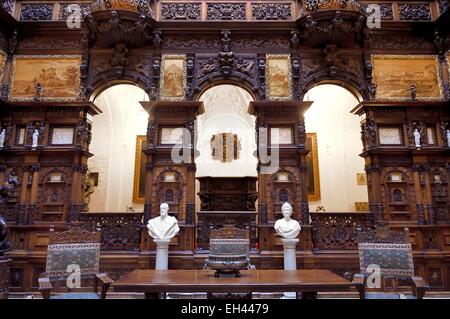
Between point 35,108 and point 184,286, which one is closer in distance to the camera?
point 184,286

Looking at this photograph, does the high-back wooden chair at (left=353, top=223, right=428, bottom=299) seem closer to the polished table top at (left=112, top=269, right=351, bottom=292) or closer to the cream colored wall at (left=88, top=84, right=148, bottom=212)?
the polished table top at (left=112, top=269, right=351, bottom=292)

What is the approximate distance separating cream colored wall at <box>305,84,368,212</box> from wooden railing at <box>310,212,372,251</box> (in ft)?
14.0

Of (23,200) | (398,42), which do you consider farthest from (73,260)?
(398,42)

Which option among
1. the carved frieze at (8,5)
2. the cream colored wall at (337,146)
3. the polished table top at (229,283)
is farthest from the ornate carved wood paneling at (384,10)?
the carved frieze at (8,5)

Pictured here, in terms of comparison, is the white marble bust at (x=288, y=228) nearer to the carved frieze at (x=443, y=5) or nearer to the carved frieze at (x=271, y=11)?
the carved frieze at (x=271, y=11)

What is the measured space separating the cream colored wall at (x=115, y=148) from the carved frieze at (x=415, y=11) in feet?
26.7

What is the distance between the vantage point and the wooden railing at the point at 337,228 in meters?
7.21

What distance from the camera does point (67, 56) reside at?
8.14 meters

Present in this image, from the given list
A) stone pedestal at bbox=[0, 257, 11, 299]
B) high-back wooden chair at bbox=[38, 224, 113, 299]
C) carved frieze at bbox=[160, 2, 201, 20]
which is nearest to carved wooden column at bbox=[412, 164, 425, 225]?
carved frieze at bbox=[160, 2, 201, 20]

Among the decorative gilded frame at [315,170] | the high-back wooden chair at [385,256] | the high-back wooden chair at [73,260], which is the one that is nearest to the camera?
the high-back wooden chair at [73,260]

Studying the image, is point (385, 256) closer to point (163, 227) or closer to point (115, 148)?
point (163, 227)

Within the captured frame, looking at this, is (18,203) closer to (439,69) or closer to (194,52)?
(194,52)

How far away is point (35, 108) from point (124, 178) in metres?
4.73
